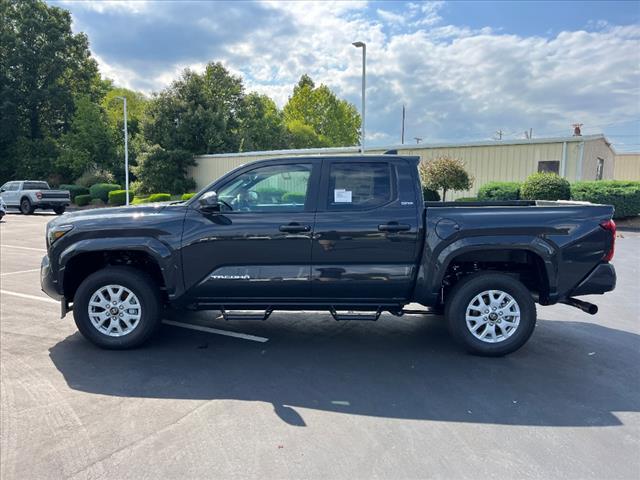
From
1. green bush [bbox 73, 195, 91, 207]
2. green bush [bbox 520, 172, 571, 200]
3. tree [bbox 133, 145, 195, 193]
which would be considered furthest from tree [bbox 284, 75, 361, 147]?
green bush [bbox 520, 172, 571, 200]

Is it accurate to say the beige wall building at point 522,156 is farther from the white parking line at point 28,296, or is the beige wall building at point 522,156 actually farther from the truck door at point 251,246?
the truck door at point 251,246

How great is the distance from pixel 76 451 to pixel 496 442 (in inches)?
108

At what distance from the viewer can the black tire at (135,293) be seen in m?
4.64

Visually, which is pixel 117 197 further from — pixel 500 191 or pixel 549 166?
pixel 549 166

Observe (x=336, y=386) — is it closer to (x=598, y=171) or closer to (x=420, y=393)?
(x=420, y=393)

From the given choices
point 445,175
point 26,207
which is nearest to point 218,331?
point 445,175

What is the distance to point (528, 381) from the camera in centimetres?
402

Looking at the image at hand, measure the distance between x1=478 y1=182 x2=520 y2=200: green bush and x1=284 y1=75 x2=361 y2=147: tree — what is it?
40.9 metres

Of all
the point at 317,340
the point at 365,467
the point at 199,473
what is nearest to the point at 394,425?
→ the point at 365,467

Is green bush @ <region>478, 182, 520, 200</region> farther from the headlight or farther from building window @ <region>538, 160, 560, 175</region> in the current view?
the headlight

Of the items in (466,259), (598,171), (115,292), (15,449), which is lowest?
(15,449)

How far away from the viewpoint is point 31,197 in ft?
74.4

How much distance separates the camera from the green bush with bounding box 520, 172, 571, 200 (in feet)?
52.8

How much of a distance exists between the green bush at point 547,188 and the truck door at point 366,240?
13439 millimetres
